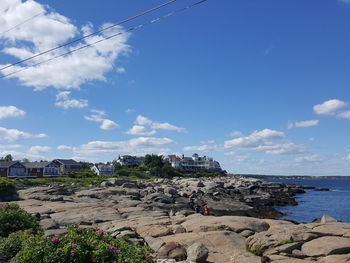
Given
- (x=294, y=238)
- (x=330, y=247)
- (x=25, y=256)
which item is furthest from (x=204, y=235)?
(x=25, y=256)

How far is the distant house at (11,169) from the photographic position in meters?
77.6

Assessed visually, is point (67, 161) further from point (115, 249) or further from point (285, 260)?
point (115, 249)

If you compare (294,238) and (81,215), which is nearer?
(294,238)

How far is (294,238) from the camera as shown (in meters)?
13.5

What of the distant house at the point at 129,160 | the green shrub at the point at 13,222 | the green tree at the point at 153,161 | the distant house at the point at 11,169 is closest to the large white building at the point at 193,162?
the distant house at the point at 129,160

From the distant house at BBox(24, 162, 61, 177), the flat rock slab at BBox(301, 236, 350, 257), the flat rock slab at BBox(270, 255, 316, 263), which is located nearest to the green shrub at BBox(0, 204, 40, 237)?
the flat rock slab at BBox(270, 255, 316, 263)

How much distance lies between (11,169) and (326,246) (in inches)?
3130

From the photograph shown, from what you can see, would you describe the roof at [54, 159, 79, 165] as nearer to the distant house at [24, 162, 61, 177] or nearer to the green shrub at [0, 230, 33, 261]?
the distant house at [24, 162, 61, 177]

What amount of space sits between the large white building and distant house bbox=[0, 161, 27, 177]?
8886 centimetres

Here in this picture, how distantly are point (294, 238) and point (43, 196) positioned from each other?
30507mm

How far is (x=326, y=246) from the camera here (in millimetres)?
12469

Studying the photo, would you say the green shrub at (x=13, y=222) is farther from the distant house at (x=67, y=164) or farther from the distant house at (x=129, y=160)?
the distant house at (x=129, y=160)

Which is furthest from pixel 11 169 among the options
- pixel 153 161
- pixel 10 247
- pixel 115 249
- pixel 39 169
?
pixel 115 249

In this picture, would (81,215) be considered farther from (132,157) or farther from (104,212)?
(132,157)
